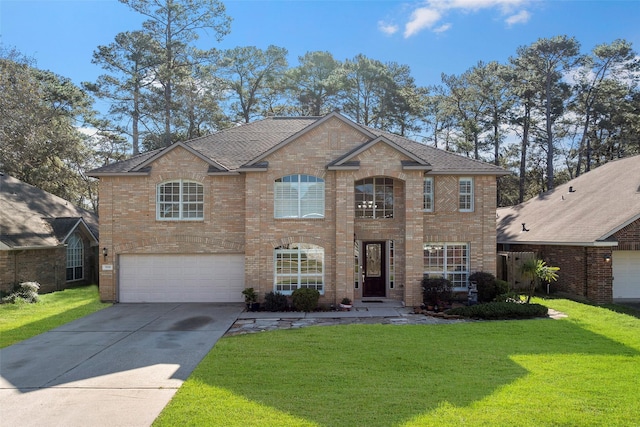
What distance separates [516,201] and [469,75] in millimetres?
14034

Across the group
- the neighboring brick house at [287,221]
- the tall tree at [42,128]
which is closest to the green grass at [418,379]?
the neighboring brick house at [287,221]

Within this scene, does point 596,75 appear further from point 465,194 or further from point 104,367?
point 104,367

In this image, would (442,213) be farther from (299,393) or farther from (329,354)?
(299,393)

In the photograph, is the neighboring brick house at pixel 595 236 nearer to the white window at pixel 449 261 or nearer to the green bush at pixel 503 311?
the green bush at pixel 503 311

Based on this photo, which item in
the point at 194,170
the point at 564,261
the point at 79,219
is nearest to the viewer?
the point at 194,170

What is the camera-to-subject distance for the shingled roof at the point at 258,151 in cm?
1561

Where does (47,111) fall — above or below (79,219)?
above

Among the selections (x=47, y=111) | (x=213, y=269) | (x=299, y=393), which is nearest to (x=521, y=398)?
(x=299, y=393)

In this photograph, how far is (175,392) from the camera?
7.03 m

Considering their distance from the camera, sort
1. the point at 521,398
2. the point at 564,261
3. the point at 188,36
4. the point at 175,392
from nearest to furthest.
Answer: the point at 521,398
the point at 175,392
the point at 564,261
the point at 188,36

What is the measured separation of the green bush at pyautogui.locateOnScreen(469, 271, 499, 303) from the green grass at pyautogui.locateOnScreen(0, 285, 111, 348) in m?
14.3

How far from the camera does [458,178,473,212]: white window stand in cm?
1616

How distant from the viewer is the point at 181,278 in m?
16.0

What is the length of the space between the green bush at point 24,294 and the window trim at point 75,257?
369cm
